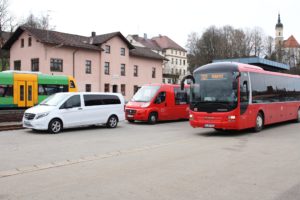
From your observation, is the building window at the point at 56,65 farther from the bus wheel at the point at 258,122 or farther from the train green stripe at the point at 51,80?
the bus wheel at the point at 258,122

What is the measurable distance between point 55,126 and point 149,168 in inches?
338

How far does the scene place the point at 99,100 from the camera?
18125 mm

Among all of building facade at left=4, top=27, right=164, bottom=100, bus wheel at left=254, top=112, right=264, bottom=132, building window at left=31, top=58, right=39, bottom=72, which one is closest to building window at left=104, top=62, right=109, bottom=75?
building facade at left=4, top=27, right=164, bottom=100

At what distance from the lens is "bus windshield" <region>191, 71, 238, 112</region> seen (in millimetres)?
14750

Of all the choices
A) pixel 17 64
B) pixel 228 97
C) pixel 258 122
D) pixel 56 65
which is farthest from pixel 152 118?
pixel 17 64

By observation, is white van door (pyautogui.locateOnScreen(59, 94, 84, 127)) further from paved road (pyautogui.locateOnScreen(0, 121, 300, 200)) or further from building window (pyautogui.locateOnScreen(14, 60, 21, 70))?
building window (pyautogui.locateOnScreen(14, 60, 21, 70))

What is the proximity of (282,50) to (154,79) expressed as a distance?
47031 millimetres

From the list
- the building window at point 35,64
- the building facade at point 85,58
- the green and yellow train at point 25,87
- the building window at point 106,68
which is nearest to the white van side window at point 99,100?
the green and yellow train at point 25,87

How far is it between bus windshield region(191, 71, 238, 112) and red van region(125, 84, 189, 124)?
575 cm

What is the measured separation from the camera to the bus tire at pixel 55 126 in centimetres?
1566

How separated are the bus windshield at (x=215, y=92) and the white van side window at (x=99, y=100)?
16.0ft

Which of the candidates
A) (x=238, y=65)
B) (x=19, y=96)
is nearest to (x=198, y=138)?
(x=238, y=65)

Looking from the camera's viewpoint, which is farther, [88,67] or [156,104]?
[88,67]

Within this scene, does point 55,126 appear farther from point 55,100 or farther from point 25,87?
point 25,87
